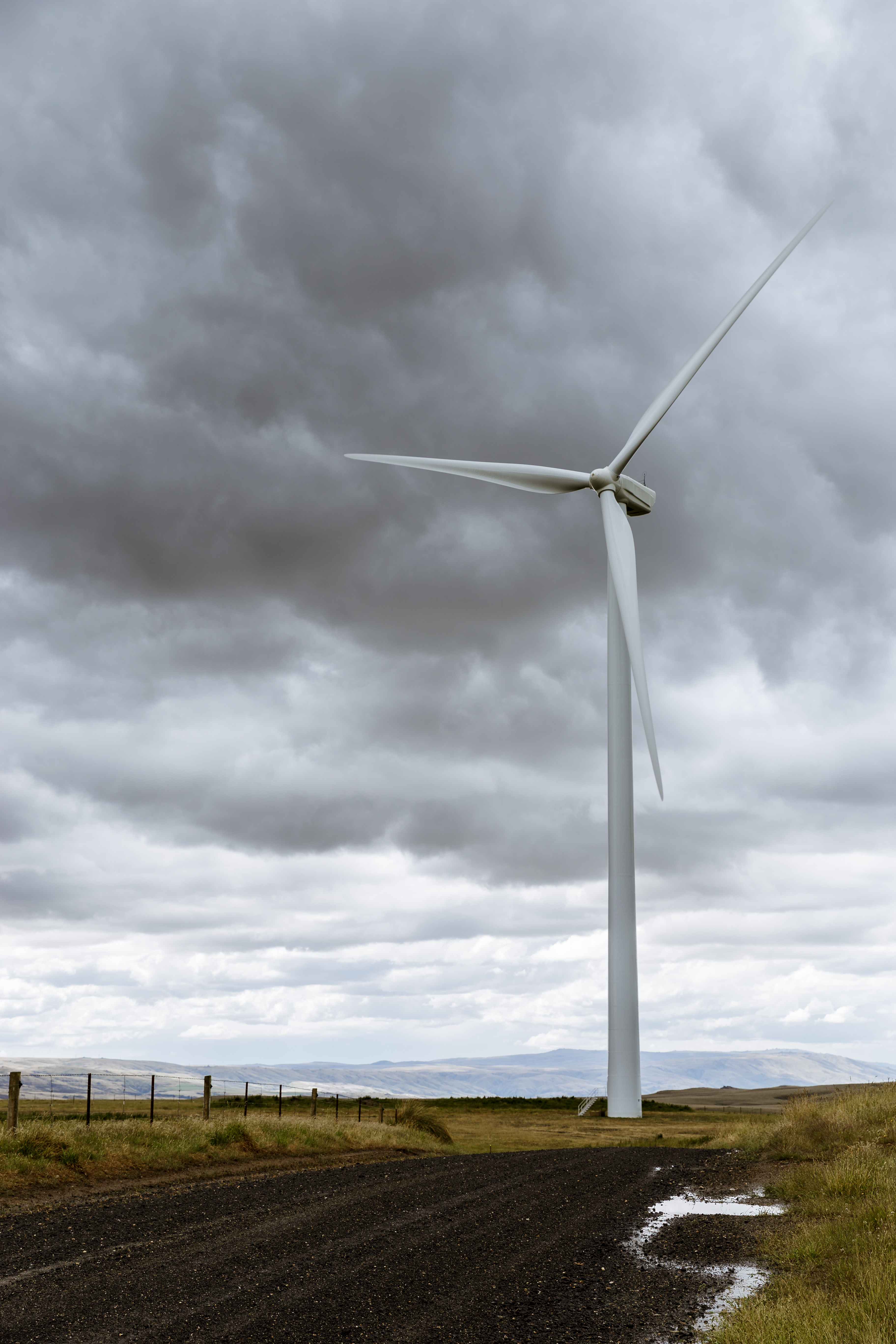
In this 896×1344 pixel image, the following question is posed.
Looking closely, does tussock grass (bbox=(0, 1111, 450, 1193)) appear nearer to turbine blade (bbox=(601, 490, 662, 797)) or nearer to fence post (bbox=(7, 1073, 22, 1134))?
fence post (bbox=(7, 1073, 22, 1134))

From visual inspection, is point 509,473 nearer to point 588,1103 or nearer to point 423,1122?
point 423,1122

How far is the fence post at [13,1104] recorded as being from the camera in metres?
25.7

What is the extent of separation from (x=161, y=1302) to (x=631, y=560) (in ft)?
129

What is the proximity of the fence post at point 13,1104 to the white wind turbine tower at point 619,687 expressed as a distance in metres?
27.7

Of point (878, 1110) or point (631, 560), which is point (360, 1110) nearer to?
point (878, 1110)

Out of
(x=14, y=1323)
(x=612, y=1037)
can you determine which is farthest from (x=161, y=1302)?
(x=612, y=1037)

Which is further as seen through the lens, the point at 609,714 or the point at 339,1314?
the point at 609,714

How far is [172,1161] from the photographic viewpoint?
27438 mm

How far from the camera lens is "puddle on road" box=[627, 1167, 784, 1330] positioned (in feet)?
41.0

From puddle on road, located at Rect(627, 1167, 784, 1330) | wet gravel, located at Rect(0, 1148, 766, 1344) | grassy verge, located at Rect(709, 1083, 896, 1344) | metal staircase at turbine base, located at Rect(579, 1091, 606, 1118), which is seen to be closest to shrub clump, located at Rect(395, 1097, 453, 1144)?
grassy verge, located at Rect(709, 1083, 896, 1344)

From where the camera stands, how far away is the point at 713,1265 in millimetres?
14602

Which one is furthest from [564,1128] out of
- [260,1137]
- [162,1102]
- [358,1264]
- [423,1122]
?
[358,1264]

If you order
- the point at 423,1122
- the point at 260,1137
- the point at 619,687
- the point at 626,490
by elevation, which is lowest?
the point at 423,1122

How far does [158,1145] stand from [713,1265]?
18.9m
